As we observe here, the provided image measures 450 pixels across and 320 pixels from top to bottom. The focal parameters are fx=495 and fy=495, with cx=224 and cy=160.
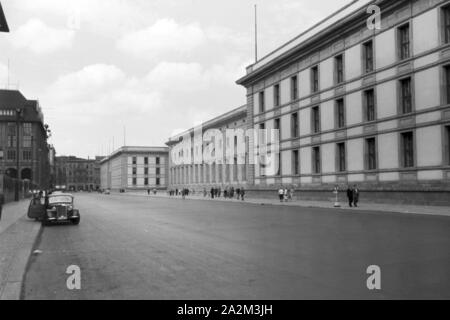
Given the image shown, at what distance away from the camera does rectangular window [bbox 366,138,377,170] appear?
37.3 m

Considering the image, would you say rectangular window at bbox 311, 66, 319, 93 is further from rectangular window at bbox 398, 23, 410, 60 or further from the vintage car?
the vintage car

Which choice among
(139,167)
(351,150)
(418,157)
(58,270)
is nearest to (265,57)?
(351,150)

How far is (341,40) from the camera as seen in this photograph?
40.7m

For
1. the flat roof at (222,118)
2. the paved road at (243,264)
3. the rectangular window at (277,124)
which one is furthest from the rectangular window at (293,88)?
the paved road at (243,264)

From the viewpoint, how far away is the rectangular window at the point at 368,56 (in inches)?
1476

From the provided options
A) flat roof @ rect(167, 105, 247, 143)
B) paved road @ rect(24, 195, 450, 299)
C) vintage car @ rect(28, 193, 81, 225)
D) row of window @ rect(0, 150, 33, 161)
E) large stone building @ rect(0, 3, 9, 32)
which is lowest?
paved road @ rect(24, 195, 450, 299)

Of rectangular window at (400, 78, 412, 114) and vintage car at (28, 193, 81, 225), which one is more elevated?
rectangular window at (400, 78, 412, 114)

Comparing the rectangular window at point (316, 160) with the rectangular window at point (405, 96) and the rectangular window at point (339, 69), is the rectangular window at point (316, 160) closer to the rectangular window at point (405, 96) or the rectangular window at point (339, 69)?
the rectangular window at point (339, 69)

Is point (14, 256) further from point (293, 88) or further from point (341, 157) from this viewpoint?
point (293, 88)

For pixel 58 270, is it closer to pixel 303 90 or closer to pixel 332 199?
pixel 332 199

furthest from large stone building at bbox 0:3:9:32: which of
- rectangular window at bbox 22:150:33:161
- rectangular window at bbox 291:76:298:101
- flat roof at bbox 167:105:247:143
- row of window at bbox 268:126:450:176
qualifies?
rectangular window at bbox 22:150:33:161

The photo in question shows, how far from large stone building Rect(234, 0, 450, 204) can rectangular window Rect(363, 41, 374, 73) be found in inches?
3.5
